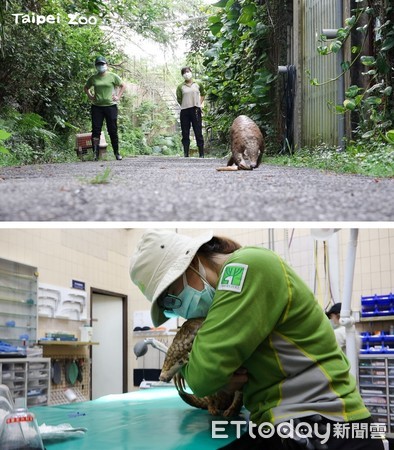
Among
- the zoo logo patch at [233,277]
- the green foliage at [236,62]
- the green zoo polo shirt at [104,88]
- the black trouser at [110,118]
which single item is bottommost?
the zoo logo patch at [233,277]

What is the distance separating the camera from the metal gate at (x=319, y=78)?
540 cm

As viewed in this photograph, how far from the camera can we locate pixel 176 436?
1118 millimetres

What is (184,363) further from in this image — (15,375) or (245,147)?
(245,147)

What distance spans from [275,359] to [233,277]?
14 centimetres

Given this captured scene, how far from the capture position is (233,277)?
105 centimetres

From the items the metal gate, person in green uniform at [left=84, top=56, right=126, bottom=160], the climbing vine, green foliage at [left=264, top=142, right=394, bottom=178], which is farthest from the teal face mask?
person in green uniform at [left=84, top=56, right=126, bottom=160]

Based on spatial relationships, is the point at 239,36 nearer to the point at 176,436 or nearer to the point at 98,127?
the point at 98,127

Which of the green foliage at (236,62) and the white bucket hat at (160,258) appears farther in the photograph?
the green foliage at (236,62)

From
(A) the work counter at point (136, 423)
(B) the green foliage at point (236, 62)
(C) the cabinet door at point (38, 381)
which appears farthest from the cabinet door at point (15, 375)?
(B) the green foliage at point (236, 62)

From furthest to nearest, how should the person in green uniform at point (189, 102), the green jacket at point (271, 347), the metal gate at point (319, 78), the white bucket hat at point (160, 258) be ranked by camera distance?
the person in green uniform at point (189, 102) → the metal gate at point (319, 78) → the white bucket hat at point (160, 258) → the green jacket at point (271, 347)

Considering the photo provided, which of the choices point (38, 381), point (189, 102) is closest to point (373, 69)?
point (189, 102)

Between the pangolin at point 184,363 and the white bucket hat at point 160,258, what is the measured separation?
73 mm

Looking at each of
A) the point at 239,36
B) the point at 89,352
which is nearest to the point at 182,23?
the point at 239,36

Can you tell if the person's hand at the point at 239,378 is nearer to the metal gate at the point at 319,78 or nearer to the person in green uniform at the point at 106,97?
the metal gate at the point at 319,78
